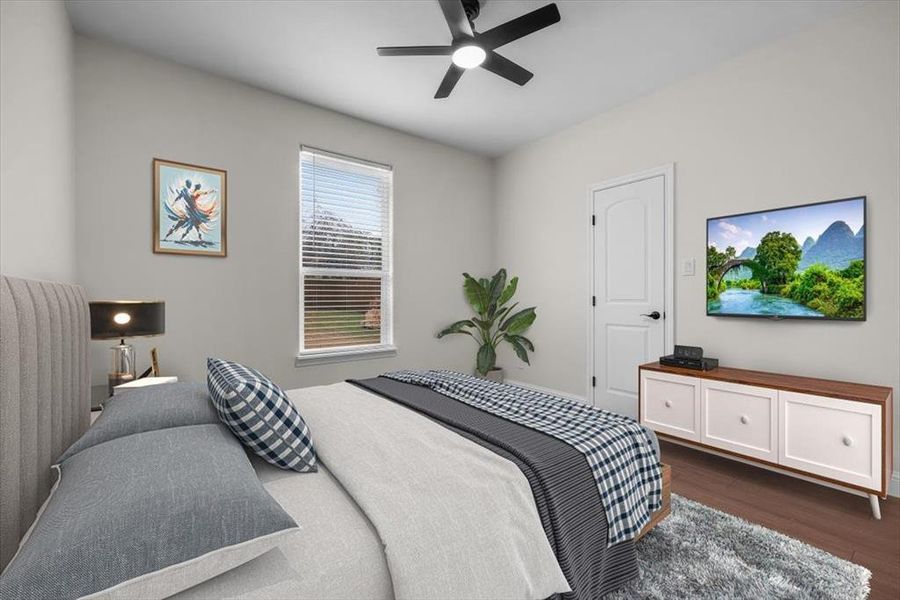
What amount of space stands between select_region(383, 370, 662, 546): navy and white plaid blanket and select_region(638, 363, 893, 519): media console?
1.27 meters

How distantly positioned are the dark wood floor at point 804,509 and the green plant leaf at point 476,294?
89.4 inches

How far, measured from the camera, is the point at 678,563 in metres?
1.65

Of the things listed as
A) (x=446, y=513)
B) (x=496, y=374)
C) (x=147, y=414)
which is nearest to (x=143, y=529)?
(x=446, y=513)

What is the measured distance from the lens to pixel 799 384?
232 cm

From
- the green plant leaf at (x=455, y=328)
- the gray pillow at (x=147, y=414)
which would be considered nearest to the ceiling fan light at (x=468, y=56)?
the gray pillow at (x=147, y=414)

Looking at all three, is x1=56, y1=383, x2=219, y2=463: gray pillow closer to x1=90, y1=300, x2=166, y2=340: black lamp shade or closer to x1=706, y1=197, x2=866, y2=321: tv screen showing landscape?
x1=90, y1=300, x2=166, y2=340: black lamp shade

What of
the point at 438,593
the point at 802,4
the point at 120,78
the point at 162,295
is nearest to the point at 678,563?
the point at 438,593

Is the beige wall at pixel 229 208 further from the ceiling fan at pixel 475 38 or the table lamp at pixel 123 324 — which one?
the ceiling fan at pixel 475 38

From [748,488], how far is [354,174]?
382cm

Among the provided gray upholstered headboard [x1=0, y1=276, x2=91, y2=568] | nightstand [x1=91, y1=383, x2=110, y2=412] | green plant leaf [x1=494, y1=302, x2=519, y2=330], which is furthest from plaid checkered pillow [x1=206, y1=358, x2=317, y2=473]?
green plant leaf [x1=494, y1=302, x2=519, y2=330]

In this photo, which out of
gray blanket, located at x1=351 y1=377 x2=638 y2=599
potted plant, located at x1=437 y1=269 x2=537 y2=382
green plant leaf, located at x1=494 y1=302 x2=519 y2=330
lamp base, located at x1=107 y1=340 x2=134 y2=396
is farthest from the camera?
green plant leaf, located at x1=494 y1=302 x2=519 y2=330

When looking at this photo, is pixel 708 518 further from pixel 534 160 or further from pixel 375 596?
pixel 534 160

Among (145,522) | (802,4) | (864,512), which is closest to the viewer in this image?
(145,522)

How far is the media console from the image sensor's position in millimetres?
2029
